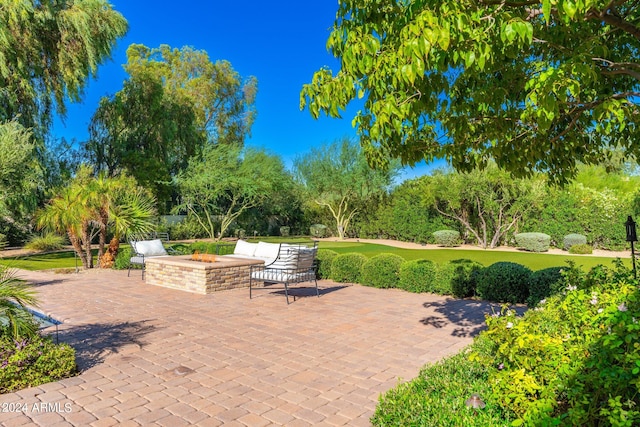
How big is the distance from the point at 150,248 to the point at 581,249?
663 inches

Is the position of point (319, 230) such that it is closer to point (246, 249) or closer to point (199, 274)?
point (246, 249)

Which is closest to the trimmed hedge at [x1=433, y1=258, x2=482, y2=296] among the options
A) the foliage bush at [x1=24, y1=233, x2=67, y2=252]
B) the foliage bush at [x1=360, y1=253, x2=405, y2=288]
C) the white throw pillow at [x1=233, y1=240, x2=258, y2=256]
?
the foliage bush at [x1=360, y1=253, x2=405, y2=288]

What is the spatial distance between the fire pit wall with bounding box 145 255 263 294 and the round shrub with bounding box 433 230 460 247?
1401 cm

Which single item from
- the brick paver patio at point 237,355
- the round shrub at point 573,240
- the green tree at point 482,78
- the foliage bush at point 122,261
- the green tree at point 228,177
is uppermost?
the green tree at point 228,177

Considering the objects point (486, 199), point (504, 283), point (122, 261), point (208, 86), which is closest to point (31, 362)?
point (504, 283)

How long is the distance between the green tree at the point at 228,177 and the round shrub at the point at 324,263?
12.6 meters

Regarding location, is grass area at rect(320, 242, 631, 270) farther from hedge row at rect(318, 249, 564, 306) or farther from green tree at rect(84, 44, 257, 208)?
green tree at rect(84, 44, 257, 208)

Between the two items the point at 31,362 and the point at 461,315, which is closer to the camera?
the point at 31,362

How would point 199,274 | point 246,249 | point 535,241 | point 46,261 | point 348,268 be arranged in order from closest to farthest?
point 199,274, point 348,268, point 246,249, point 46,261, point 535,241

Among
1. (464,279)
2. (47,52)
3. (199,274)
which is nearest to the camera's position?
(464,279)

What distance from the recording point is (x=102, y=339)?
5.36 meters

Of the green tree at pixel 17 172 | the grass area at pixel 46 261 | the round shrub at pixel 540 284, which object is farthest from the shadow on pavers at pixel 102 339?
the grass area at pixel 46 261

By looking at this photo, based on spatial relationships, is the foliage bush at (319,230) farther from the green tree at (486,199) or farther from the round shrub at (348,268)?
the round shrub at (348,268)

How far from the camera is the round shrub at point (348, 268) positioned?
33.2ft
